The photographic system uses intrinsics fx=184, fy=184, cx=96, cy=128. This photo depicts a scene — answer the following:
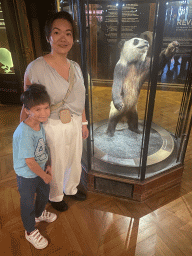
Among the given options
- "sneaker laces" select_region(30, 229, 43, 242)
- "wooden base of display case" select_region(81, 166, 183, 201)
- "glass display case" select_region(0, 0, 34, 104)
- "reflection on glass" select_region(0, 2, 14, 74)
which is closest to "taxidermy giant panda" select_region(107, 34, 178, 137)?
"wooden base of display case" select_region(81, 166, 183, 201)

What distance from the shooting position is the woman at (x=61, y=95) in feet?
4.00

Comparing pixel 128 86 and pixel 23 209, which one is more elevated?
pixel 128 86

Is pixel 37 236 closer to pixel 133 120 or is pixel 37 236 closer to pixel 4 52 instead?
pixel 133 120

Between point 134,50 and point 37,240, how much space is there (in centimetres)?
209

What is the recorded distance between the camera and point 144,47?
6.70ft

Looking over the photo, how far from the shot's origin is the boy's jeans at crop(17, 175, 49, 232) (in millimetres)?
1283

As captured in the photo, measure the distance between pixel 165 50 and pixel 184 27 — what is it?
1303mm

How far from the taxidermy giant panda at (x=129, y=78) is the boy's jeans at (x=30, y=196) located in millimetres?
1313

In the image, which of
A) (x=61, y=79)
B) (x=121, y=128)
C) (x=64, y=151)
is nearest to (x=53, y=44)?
(x=61, y=79)

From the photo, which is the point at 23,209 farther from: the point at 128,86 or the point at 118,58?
the point at 118,58

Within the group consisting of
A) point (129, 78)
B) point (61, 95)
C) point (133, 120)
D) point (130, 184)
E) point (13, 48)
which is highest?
point (13, 48)

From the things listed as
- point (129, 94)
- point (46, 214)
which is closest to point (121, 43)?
point (129, 94)

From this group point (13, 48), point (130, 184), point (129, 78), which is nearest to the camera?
point (130, 184)

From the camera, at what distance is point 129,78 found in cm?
225
